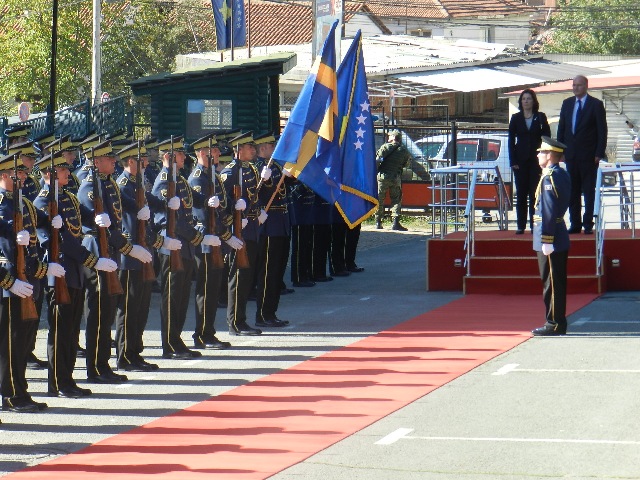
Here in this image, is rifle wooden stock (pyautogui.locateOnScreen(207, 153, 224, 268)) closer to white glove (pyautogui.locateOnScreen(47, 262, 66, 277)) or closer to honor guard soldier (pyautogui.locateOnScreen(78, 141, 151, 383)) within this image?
honor guard soldier (pyautogui.locateOnScreen(78, 141, 151, 383))

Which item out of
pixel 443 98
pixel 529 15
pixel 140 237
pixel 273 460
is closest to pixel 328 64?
pixel 140 237

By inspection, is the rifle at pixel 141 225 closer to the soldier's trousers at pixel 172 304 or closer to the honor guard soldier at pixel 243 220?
the soldier's trousers at pixel 172 304

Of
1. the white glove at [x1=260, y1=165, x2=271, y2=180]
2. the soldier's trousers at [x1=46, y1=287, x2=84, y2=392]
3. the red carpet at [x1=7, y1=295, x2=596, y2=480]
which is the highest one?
the white glove at [x1=260, y1=165, x2=271, y2=180]

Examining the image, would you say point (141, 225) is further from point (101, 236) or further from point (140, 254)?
point (101, 236)

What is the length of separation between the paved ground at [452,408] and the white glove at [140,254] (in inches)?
38.9

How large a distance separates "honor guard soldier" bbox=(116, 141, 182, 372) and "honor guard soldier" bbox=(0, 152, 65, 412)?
1383 mm

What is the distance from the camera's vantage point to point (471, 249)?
15336mm

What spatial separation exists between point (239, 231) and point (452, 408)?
3.65 m

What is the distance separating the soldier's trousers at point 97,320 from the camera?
1028cm

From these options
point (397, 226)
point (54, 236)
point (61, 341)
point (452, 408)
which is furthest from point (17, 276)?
point (397, 226)

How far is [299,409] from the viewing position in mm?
9352

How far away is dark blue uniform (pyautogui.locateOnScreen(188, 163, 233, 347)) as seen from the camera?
11.8 metres

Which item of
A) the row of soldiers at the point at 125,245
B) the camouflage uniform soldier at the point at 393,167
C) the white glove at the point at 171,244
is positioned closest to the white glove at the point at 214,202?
the row of soldiers at the point at 125,245

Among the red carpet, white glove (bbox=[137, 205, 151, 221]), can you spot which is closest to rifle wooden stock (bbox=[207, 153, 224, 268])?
white glove (bbox=[137, 205, 151, 221])
